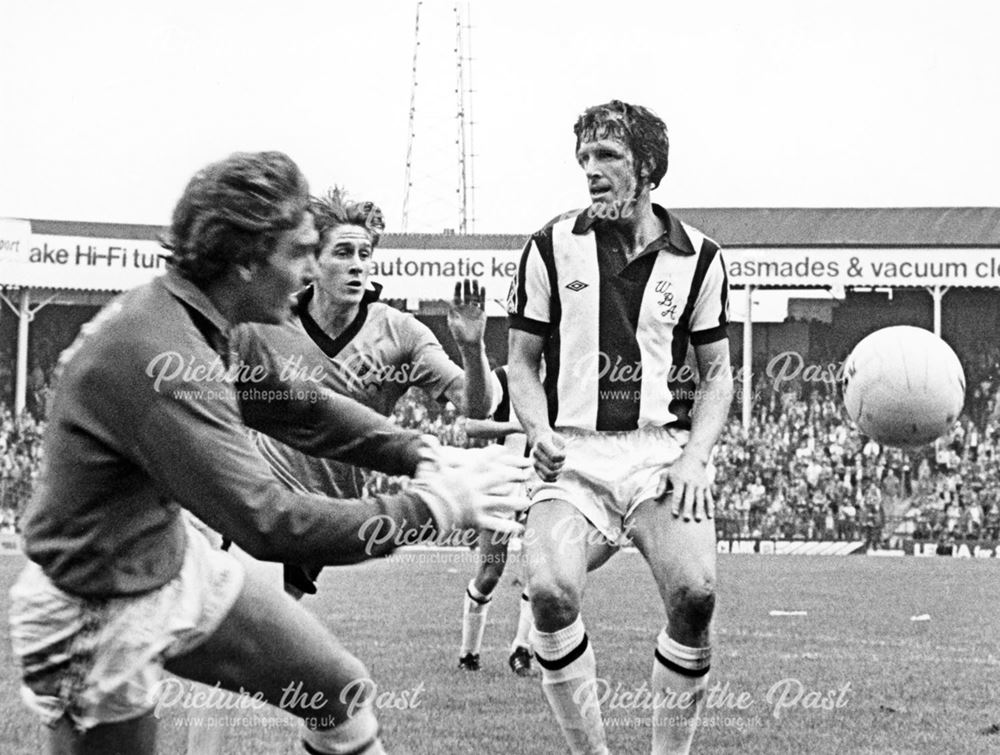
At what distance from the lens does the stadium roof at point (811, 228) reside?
37469 millimetres

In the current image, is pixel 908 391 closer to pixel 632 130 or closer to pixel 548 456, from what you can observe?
pixel 632 130

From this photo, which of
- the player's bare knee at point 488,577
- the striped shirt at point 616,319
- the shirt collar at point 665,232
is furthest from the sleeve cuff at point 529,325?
the player's bare knee at point 488,577

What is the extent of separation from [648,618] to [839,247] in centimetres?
2497

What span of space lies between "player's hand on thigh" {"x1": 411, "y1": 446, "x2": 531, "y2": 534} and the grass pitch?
2.54 meters

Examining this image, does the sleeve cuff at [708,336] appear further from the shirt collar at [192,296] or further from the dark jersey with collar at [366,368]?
the shirt collar at [192,296]

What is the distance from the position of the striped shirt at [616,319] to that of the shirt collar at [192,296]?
103 inches

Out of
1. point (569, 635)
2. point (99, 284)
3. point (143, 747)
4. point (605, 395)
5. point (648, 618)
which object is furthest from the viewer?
point (99, 284)

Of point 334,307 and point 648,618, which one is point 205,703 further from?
point 648,618

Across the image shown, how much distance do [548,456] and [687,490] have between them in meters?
0.56

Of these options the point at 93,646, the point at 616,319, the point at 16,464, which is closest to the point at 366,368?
the point at 616,319

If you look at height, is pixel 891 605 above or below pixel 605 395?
below

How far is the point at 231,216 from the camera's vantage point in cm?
371

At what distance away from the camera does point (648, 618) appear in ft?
42.6

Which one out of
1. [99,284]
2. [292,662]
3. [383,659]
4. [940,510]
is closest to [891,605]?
[383,659]
